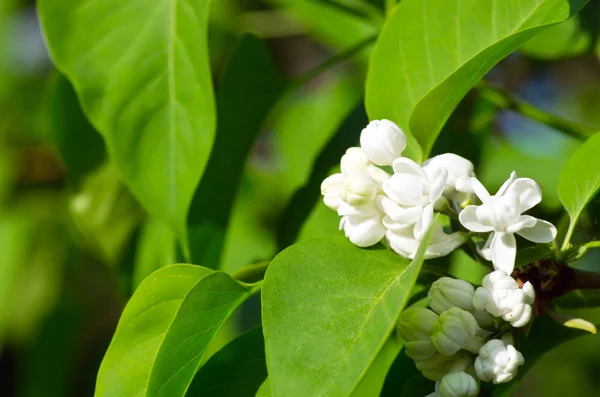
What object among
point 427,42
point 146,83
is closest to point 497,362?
point 427,42

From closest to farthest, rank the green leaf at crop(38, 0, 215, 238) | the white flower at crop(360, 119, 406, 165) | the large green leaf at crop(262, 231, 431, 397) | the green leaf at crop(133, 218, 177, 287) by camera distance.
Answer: the large green leaf at crop(262, 231, 431, 397) → the white flower at crop(360, 119, 406, 165) → the green leaf at crop(38, 0, 215, 238) → the green leaf at crop(133, 218, 177, 287)

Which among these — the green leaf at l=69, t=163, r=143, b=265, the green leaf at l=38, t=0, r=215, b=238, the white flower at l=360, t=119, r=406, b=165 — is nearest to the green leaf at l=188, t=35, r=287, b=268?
the green leaf at l=38, t=0, r=215, b=238

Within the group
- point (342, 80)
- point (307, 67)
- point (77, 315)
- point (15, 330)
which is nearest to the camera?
point (342, 80)

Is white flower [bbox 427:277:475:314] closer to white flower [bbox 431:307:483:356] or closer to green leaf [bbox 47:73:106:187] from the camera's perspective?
white flower [bbox 431:307:483:356]

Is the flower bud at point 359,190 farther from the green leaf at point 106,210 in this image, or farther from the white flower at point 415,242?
the green leaf at point 106,210

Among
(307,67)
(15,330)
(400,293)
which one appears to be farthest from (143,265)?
(307,67)

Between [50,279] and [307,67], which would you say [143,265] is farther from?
[307,67]
